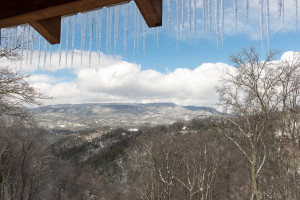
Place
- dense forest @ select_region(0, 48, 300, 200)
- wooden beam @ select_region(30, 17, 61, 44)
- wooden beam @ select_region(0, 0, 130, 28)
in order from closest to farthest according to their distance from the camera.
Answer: wooden beam @ select_region(0, 0, 130, 28), wooden beam @ select_region(30, 17, 61, 44), dense forest @ select_region(0, 48, 300, 200)

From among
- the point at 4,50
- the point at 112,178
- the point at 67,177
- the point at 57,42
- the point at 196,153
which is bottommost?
the point at 112,178

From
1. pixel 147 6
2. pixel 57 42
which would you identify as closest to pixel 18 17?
pixel 57 42

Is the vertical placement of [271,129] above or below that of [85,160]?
above

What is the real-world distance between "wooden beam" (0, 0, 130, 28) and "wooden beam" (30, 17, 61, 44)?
0.43 ft

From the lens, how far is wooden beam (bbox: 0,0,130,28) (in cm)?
142

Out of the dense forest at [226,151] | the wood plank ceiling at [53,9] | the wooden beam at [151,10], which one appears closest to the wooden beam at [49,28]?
the wood plank ceiling at [53,9]

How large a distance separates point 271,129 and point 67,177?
39.9 meters

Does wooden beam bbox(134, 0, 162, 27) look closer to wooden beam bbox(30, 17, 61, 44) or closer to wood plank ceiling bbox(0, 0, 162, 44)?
wood plank ceiling bbox(0, 0, 162, 44)

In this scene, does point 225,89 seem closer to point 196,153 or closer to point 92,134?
point 196,153

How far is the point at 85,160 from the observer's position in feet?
271

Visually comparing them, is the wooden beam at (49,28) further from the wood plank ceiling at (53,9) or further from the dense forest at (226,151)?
the dense forest at (226,151)

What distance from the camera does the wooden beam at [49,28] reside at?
1849 mm

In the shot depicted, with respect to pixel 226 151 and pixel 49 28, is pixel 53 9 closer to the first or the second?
pixel 49 28

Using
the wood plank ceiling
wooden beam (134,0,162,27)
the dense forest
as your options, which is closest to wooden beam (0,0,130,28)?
the wood plank ceiling
